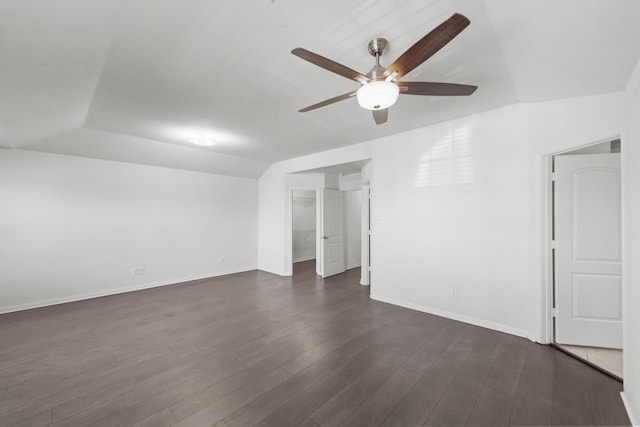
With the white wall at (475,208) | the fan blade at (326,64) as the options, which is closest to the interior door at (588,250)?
the white wall at (475,208)

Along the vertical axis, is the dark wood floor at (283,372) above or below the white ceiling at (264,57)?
below

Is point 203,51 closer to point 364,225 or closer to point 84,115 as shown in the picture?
point 84,115

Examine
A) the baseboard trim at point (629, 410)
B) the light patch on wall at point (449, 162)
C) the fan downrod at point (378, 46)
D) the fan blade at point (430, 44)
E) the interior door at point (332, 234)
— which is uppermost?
the fan downrod at point (378, 46)

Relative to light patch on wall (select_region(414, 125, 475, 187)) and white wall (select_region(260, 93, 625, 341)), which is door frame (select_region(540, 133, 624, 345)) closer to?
white wall (select_region(260, 93, 625, 341))

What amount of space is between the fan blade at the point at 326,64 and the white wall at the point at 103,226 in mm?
4867

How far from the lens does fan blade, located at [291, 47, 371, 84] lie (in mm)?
1466

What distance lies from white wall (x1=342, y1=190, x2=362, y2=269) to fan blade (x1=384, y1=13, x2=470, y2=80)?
4.97 m

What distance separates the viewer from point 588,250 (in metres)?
2.65

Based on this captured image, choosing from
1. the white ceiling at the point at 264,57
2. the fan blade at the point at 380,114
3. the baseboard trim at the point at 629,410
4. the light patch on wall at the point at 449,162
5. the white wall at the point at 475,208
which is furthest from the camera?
the light patch on wall at the point at 449,162

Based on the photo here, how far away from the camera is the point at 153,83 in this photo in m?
2.41

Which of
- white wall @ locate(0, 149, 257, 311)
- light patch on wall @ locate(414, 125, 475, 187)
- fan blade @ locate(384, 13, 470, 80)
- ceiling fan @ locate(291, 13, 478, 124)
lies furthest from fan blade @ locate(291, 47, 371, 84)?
white wall @ locate(0, 149, 257, 311)

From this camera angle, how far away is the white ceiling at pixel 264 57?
152 centimetres

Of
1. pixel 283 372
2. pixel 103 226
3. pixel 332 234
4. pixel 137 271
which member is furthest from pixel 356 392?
pixel 103 226

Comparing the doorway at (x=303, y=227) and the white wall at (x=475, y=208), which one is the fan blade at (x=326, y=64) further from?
the doorway at (x=303, y=227)
